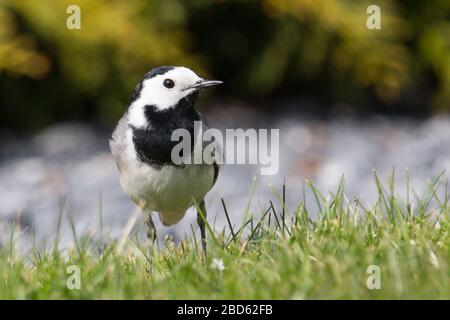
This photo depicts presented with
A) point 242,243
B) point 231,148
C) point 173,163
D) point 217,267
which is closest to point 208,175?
point 173,163

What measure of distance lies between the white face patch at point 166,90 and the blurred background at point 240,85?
2.77 m

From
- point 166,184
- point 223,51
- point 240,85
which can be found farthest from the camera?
point 240,85

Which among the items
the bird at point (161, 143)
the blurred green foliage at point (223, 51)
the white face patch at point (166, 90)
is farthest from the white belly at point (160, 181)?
the blurred green foliage at point (223, 51)

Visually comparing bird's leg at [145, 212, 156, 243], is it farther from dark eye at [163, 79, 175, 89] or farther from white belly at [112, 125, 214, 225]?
dark eye at [163, 79, 175, 89]

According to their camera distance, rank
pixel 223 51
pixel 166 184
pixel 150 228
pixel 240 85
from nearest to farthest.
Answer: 1. pixel 166 184
2. pixel 150 228
3. pixel 223 51
4. pixel 240 85

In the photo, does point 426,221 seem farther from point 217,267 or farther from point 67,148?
point 67,148

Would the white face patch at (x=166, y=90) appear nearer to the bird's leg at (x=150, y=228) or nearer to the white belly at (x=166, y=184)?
the white belly at (x=166, y=184)

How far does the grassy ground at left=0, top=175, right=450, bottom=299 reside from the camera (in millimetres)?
3230

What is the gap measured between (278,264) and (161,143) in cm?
125

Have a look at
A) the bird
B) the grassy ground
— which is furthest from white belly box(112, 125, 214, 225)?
the grassy ground

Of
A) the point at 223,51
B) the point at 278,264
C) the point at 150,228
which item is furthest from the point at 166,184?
the point at 223,51

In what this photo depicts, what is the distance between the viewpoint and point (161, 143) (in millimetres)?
4488

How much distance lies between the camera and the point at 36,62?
805 centimetres

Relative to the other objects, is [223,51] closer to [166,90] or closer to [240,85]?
[240,85]
